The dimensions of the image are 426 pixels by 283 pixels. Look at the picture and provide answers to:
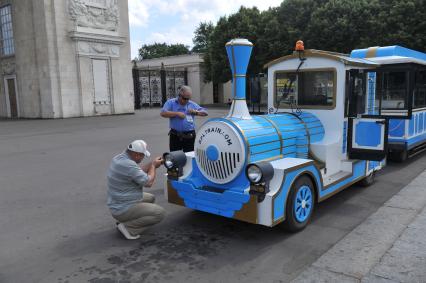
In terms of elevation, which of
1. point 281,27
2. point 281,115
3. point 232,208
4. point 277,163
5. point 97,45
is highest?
point 281,27

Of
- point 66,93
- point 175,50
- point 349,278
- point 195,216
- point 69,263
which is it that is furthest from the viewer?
point 175,50

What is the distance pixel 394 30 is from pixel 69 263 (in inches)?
1007

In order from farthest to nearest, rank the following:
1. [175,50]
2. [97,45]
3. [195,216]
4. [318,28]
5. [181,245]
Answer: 1. [175,50]
2. [318,28]
3. [97,45]
4. [195,216]
5. [181,245]

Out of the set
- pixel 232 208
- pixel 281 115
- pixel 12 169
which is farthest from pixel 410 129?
pixel 12 169

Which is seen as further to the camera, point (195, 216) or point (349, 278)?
point (195, 216)

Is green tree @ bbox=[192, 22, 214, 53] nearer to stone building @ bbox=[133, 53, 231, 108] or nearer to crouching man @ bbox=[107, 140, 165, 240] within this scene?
stone building @ bbox=[133, 53, 231, 108]

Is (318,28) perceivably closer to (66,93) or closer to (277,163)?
(66,93)

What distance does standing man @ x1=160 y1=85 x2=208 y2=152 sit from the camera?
20.5 ft

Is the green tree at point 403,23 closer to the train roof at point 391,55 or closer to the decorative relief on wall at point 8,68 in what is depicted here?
the train roof at point 391,55

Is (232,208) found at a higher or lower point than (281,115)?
lower

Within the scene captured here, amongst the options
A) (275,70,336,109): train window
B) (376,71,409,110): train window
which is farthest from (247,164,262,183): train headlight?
(376,71,409,110): train window

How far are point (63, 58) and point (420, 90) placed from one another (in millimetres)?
19580

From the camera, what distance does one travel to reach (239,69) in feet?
15.7

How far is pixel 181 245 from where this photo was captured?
14.2 feet
